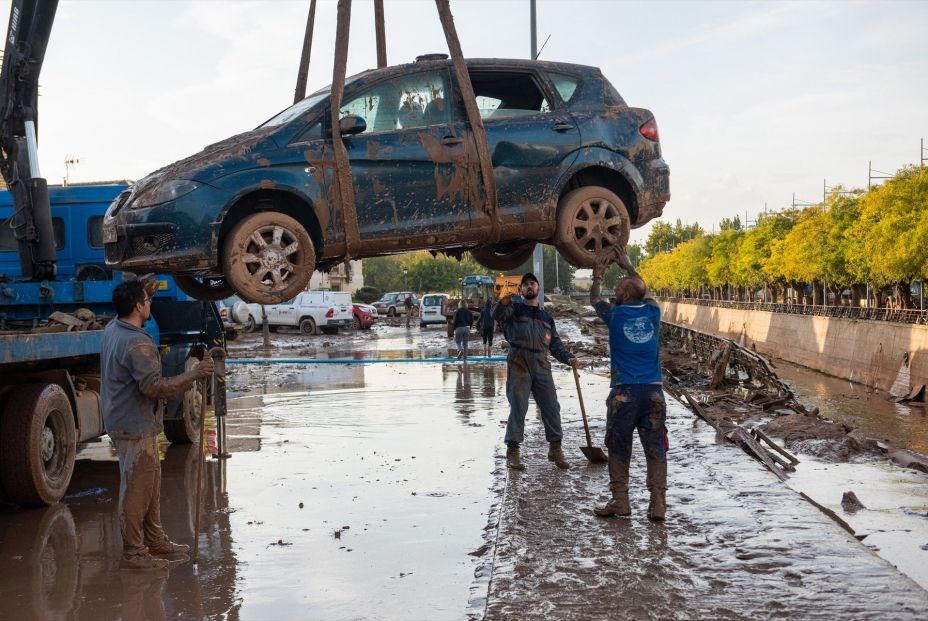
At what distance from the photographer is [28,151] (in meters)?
11.3

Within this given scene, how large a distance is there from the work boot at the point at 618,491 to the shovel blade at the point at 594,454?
241 cm

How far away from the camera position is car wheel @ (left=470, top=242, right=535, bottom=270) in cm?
754

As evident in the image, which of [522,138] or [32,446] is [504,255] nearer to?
[522,138]

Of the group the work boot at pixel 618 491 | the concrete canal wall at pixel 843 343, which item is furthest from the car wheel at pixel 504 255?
the concrete canal wall at pixel 843 343

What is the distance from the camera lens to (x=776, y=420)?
1798 centimetres

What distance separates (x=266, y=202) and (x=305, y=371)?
18.1 metres

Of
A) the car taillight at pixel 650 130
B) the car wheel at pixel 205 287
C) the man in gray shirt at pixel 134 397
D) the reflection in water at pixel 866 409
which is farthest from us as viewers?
the reflection in water at pixel 866 409

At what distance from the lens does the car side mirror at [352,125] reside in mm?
6453

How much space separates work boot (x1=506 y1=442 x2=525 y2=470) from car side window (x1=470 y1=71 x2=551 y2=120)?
373 centimetres

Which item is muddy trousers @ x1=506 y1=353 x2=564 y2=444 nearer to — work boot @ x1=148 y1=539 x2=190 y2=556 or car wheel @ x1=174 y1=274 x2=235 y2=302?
car wheel @ x1=174 y1=274 x2=235 y2=302

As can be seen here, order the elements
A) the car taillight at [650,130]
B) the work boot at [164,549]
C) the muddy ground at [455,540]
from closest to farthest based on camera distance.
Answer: the muddy ground at [455,540]
the work boot at [164,549]
the car taillight at [650,130]

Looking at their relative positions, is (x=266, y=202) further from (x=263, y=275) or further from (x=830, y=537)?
(x=830, y=537)

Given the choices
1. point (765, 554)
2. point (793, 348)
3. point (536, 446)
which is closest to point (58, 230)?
point (536, 446)

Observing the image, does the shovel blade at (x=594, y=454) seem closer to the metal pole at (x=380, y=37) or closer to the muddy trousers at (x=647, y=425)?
the muddy trousers at (x=647, y=425)
